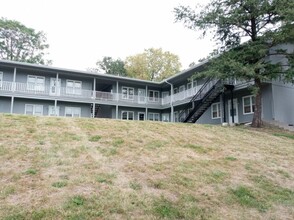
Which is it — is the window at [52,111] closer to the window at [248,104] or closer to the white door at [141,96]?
the white door at [141,96]

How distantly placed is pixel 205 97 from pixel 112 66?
2852 cm

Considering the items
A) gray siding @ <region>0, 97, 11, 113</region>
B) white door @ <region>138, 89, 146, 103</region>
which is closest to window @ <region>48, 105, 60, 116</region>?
gray siding @ <region>0, 97, 11, 113</region>

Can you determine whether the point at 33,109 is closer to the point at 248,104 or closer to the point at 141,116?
the point at 141,116

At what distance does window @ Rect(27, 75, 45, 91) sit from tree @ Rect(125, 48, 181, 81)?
72.6 ft

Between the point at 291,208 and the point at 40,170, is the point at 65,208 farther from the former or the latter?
the point at 291,208

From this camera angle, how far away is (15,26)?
124 feet

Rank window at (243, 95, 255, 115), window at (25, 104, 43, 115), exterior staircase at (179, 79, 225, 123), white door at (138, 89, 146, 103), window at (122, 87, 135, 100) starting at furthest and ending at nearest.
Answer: white door at (138, 89, 146, 103), window at (122, 87, 135, 100), window at (25, 104, 43, 115), exterior staircase at (179, 79, 225, 123), window at (243, 95, 255, 115)

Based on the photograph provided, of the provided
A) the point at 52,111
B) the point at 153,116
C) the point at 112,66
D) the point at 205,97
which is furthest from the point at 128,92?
the point at 112,66

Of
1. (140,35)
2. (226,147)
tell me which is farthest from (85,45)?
(226,147)

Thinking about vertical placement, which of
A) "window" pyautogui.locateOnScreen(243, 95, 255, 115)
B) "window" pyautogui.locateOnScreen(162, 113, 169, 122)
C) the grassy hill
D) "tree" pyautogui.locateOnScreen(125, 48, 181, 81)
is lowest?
the grassy hill

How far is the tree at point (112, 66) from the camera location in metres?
45.8

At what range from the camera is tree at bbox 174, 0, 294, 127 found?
50.6 ft

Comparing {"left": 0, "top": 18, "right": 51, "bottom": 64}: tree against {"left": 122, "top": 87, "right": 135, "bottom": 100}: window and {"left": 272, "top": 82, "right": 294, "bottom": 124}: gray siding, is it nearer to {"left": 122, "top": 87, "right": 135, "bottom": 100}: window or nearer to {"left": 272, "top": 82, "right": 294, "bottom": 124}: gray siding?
{"left": 122, "top": 87, "right": 135, "bottom": 100}: window

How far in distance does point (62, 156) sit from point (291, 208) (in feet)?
18.2
